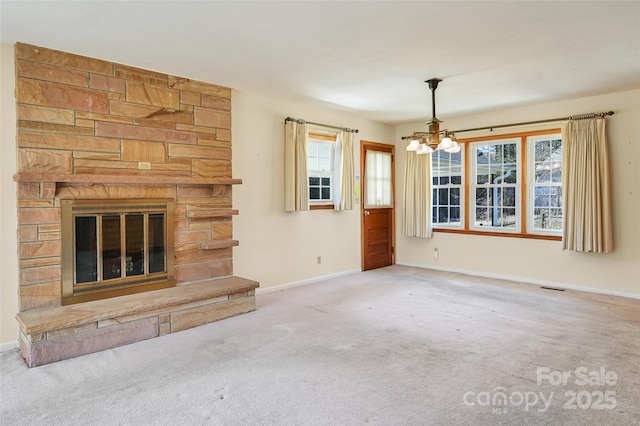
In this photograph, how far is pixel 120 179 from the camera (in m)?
3.58

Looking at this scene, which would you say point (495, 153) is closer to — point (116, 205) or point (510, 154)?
point (510, 154)

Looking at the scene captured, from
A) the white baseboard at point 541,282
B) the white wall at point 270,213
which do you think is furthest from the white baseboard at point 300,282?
the white baseboard at point 541,282

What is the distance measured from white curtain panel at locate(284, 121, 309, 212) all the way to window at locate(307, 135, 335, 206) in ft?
1.36

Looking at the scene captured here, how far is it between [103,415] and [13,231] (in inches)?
75.0

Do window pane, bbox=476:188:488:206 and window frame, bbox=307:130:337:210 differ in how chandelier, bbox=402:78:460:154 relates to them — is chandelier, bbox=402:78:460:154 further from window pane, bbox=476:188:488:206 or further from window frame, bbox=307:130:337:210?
window pane, bbox=476:188:488:206

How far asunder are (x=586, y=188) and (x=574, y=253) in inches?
34.8

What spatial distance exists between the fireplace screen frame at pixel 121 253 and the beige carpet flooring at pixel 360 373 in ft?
2.10

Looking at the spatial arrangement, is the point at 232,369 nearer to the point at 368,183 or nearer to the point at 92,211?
the point at 92,211

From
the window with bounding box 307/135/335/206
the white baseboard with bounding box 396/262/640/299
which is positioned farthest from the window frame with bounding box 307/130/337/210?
the white baseboard with bounding box 396/262/640/299

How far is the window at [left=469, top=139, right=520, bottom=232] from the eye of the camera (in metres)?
5.75

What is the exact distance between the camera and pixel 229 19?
2791mm

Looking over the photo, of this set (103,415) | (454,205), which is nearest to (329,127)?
(454,205)

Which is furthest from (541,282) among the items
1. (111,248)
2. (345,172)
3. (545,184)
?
(111,248)

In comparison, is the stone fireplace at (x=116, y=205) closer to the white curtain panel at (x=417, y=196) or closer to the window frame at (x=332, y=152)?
the window frame at (x=332, y=152)
